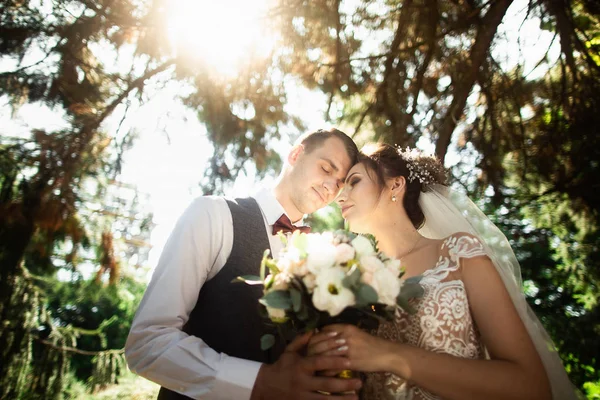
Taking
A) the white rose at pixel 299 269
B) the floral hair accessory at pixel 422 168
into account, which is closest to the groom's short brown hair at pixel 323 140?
the floral hair accessory at pixel 422 168

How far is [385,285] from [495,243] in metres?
1.30

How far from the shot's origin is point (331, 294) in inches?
55.3

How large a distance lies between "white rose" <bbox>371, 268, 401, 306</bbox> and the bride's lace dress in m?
0.64

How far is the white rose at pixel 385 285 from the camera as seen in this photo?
1.49 metres

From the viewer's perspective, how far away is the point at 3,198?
4266 mm

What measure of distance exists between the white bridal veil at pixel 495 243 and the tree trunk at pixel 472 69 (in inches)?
35.1

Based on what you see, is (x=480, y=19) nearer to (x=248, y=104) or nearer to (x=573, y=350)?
(x=248, y=104)

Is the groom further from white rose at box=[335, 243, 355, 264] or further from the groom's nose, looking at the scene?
white rose at box=[335, 243, 355, 264]

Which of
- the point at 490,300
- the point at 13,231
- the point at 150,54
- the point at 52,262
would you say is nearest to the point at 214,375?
the point at 490,300

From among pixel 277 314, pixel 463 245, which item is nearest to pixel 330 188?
pixel 463 245

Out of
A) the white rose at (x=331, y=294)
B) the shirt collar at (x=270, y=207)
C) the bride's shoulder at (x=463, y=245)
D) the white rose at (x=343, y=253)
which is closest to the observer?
the white rose at (x=331, y=294)

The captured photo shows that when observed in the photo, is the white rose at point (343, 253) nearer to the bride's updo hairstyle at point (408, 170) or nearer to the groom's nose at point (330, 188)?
the groom's nose at point (330, 188)

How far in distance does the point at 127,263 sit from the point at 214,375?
4.48 m

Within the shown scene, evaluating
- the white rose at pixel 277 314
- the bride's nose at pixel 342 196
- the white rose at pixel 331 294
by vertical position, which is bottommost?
the white rose at pixel 277 314
